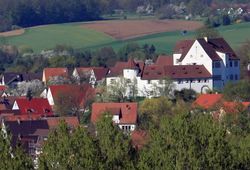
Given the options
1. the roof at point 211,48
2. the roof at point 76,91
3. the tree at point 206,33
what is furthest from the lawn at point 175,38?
the roof at point 76,91

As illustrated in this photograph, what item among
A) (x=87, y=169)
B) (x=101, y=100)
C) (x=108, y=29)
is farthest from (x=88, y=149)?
(x=108, y=29)

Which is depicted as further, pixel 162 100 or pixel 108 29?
pixel 108 29

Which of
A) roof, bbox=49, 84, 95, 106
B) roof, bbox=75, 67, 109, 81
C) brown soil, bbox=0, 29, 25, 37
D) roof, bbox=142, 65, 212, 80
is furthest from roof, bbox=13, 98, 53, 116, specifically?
brown soil, bbox=0, 29, 25, 37

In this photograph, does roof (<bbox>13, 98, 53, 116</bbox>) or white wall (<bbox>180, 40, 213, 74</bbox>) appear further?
white wall (<bbox>180, 40, 213, 74</bbox>)

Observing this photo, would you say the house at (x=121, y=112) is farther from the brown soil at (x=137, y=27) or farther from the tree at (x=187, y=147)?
the brown soil at (x=137, y=27)

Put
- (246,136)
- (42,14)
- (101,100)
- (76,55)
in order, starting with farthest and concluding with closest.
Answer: (42,14)
(76,55)
(101,100)
(246,136)

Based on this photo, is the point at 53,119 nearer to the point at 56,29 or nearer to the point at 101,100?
the point at 101,100

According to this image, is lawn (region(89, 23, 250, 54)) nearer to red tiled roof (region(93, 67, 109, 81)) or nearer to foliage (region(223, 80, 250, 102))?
red tiled roof (region(93, 67, 109, 81))
